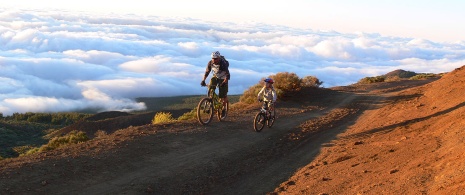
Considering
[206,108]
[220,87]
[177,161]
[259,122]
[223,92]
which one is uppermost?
[220,87]

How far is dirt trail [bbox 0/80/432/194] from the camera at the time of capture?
8203 millimetres

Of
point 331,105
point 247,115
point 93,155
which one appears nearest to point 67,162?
point 93,155

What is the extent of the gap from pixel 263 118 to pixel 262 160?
9.95 ft

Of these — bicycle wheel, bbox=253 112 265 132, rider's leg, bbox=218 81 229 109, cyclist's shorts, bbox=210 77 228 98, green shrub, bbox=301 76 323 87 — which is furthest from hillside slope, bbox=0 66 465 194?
green shrub, bbox=301 76 323 87

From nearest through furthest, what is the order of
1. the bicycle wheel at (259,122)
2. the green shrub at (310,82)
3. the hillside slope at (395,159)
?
the hillside slope at (395,159)
the bicycle wheel at (259,122)
the green shrub at (310,82)

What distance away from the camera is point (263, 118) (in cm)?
1350

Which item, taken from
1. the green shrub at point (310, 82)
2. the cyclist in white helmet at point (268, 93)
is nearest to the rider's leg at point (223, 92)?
the cyclist in white helmet at point (268, 93)

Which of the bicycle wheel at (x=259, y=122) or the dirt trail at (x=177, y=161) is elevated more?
the bicycle wheel at (x=259, y=122)

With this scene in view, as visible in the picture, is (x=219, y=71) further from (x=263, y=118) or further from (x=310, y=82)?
(x=310, y=82)

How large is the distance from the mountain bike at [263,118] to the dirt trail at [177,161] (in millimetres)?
212

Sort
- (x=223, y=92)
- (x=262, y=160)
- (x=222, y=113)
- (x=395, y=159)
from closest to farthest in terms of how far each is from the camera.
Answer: (x=395, y=159), (x=262, y=160), (x=223, y=92), (x=222, y=113)

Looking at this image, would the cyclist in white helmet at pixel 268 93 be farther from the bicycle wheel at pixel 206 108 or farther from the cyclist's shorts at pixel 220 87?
the bicycle wheel at pixel 206 108

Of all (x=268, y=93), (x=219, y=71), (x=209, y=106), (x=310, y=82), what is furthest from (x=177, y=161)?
(x=310, y=82)

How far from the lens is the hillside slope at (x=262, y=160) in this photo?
25.5 ft
